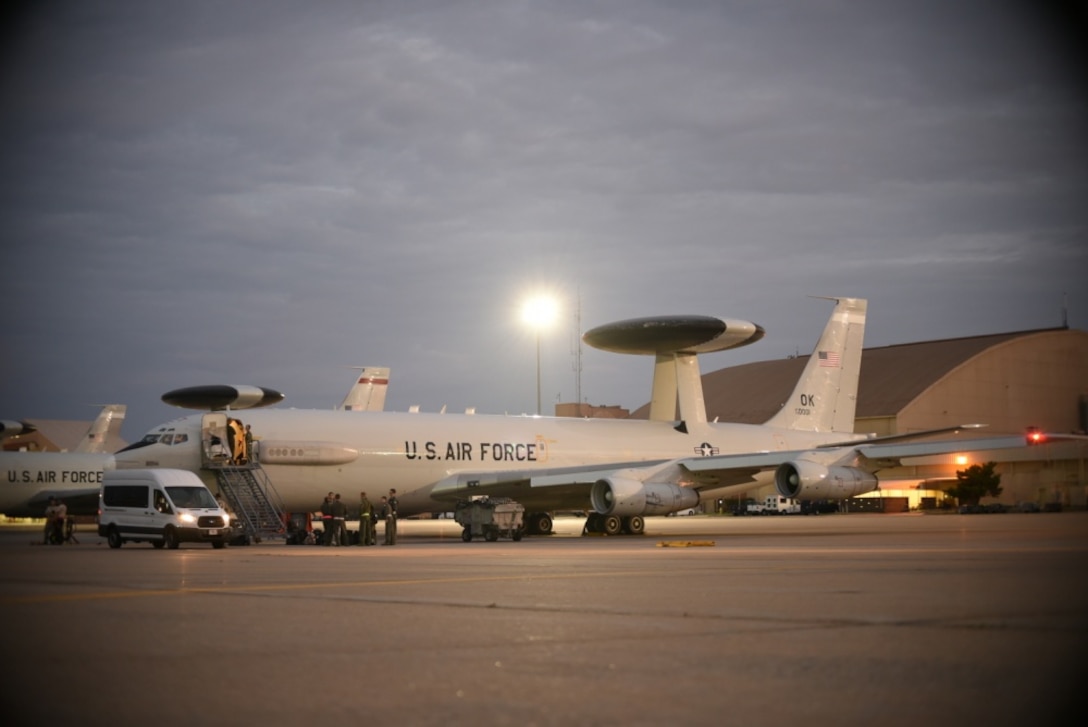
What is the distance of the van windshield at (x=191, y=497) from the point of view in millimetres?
30328

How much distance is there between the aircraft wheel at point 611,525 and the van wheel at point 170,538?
1574 centimetres

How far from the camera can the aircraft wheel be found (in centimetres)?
4069

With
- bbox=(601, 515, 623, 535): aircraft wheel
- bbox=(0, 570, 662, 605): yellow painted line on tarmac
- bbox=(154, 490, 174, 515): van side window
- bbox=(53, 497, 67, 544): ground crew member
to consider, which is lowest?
bbox=(0, 570, 662, 605): yellow painted line on tarmac

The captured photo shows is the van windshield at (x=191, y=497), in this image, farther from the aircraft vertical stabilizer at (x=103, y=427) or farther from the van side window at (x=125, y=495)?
the aircraft vertical stabilizer at (x=103, y=427)

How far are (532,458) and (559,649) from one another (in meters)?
34.3

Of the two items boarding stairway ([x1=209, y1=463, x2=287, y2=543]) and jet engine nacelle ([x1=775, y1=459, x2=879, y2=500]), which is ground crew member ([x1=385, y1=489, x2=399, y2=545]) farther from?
jet engine nacelle ([x1=775, y1=459, x2=879, y2=500])

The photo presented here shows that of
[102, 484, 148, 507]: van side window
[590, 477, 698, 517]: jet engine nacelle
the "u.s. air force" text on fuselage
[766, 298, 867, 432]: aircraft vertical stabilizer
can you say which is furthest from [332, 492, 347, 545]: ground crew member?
[766, 298, 867, 432]: aircraft vertical stabilizer

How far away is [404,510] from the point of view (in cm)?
4012

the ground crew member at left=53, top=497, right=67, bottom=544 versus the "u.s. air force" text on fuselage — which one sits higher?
the "u.s. air force" text on fuselage

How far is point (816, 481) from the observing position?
3753 cm

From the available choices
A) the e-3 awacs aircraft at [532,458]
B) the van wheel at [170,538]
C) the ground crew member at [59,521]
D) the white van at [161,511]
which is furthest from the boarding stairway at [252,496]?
the van wheel at [170,538]

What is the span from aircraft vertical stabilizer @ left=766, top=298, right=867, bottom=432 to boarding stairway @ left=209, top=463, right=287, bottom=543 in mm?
23295

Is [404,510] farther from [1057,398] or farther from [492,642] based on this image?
[1057,398]

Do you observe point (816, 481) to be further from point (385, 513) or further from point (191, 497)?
point (191, 497)
